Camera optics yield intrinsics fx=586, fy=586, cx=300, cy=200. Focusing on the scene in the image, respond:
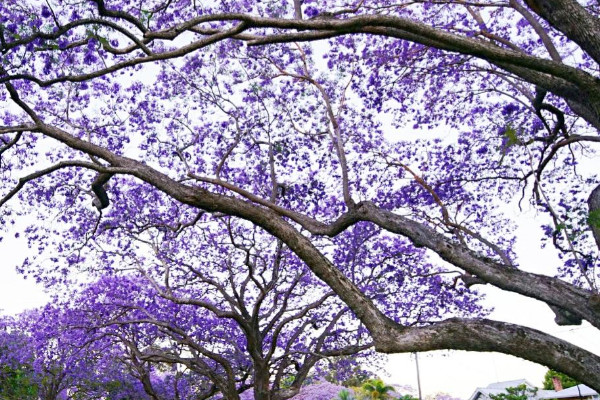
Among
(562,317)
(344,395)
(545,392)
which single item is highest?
(545,392)

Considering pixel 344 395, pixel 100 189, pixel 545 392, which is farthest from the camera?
pixel 545 392

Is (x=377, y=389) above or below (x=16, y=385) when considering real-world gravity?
below

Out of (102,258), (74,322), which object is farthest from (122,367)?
(102,258)

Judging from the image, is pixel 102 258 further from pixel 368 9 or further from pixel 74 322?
pixel 368 9

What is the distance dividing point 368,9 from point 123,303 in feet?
28.0

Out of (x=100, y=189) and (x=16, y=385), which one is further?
(x=16, y=385)

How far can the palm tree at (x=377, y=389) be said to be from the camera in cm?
2400

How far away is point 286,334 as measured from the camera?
563 inches

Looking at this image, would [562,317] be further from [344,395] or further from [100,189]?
[344,395]

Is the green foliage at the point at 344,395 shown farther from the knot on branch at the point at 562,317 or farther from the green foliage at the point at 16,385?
the knot on branch at the point at 562,317

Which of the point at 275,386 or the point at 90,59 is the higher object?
the point at 90,59

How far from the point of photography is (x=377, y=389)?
79.3ft

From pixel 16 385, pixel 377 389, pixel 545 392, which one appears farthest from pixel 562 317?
pixel 545 392

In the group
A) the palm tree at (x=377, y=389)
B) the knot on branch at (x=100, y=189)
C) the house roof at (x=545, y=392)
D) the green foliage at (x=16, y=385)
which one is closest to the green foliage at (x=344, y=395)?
the palm tree at (x=377, y=389)
